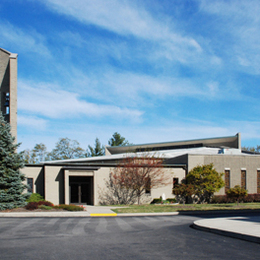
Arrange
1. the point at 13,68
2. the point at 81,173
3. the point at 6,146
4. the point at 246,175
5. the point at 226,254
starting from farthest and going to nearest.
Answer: the point at 246,175
the point at 81,173
the point at 13,68
the point at 6,146
the point at 226,254

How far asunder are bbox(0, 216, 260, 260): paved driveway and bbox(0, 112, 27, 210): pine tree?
912cm

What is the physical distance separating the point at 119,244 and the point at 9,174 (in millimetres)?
14927

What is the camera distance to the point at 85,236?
36.3ft

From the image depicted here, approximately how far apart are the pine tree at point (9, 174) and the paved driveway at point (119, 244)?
29.9 feet

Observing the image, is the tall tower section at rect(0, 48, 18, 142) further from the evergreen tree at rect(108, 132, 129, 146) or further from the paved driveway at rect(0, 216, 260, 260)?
the evergreen tree at rect(108, 132, 129, 146)

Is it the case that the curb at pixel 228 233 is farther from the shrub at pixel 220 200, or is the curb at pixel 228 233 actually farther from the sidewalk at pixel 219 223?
the shrub at pixel 220 200

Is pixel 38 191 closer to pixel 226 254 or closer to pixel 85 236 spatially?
pixel 85 236

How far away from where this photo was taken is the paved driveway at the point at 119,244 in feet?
26.4

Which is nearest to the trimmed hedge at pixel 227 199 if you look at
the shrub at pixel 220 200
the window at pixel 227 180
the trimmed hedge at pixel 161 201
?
the shrub at pixel 220 200

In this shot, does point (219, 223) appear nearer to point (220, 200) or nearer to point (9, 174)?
point (9, 174)

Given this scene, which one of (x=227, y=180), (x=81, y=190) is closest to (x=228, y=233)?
(x=81, y=190)

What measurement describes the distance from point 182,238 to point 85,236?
3408 millimetres

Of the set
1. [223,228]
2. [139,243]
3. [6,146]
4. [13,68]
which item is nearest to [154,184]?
[6,146]

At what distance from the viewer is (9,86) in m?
27.3
